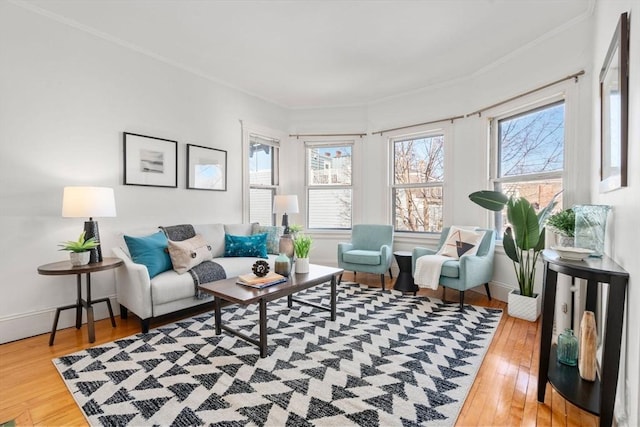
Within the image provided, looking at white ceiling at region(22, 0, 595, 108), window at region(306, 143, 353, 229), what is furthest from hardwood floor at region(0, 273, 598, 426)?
window at region(306, 143, 353, 229)

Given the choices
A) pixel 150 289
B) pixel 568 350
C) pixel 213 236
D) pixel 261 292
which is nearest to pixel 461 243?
pixel 568 350

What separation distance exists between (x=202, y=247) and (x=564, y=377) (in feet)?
9.99

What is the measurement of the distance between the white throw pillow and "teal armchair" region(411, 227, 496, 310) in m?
0.07

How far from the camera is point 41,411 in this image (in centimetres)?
165

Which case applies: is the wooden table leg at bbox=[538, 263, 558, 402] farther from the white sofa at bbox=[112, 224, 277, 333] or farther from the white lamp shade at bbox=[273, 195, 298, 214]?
the white lamp shade at bbox=[273, 195, 298, 214]

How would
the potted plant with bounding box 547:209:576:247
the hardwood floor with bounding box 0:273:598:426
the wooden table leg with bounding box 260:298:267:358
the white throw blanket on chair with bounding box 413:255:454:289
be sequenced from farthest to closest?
the white throw blanket on chair with bounding box 413:255:454:289, the wooden table leg with bounding box 260:298:267:358, the potted plant with bounding box 547:209:576:247, the hardwood floor with bounding box 0:273:598:426

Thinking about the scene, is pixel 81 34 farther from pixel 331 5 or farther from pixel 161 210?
pixel 331 5

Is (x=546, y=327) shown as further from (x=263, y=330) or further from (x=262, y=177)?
(x=262, y=177)

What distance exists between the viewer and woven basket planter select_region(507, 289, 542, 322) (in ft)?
9.55

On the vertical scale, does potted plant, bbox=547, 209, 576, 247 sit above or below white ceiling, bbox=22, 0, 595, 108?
below

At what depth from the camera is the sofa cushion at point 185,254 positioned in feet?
9.61

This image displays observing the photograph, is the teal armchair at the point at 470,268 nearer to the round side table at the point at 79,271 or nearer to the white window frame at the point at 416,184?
the white window frame at the point at 416,184

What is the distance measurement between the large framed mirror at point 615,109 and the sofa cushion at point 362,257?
7.78 ft

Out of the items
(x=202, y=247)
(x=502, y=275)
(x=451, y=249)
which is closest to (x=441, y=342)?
(x=451, y=249)
